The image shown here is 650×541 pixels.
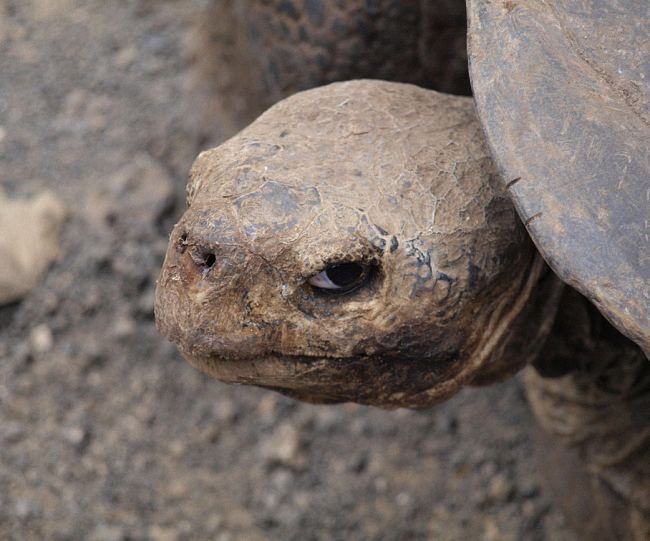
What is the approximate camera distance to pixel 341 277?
3.76 ft

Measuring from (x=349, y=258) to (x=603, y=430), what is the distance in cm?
95

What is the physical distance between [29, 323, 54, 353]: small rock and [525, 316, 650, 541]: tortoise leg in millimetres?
1294

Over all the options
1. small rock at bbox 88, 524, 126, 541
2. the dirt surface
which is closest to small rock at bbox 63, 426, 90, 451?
the dirt surface

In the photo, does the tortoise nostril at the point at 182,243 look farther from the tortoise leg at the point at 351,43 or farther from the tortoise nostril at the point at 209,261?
the tortoise leg at the point at 351,43

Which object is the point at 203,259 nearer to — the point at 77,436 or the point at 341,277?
the point at 341,277

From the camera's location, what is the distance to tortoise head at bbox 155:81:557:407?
3.68 feet

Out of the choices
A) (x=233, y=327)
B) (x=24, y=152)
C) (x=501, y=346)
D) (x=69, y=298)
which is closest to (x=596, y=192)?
(x=501, y=346)

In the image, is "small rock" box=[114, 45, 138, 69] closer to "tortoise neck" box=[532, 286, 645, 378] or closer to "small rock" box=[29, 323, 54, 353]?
"small rock" box=[29, 323, 54, 353]

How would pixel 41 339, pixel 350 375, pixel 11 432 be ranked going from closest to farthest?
pixel 350 375, pixel 11 432, pixel 41 339

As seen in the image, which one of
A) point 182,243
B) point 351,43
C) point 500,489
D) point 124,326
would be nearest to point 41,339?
point 124,326

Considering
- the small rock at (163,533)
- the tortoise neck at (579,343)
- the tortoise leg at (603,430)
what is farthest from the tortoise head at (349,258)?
the small rock at (163,533)

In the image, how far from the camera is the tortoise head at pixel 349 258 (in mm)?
1123

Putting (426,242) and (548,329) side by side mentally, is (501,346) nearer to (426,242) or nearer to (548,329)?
(548,329)

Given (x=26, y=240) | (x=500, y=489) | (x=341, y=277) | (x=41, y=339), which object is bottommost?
(x=500, y=489)
